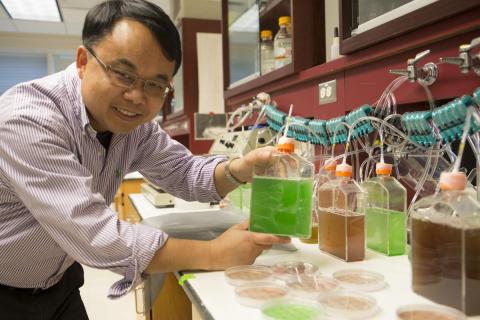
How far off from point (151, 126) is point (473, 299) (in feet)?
3.84

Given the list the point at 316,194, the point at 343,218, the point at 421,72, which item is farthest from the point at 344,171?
the point at 421,72

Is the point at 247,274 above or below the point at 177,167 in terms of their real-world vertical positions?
below

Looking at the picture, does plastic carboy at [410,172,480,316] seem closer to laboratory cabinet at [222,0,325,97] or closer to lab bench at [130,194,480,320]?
lab bench at [130,194,480,320]

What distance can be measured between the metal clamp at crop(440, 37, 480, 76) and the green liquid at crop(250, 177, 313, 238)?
16.8 inches

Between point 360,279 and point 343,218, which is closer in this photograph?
point 360,279

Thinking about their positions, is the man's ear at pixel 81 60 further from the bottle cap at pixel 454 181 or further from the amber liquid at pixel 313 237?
the bottle cap at pixel 454 181

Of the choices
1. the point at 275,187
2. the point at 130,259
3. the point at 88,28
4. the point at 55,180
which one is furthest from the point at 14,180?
the point at 275,187

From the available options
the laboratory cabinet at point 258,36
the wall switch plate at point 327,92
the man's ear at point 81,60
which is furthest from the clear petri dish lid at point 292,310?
the laboratory cabinet at point 258,36

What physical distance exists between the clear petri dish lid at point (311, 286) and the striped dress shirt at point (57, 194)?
1.04 feet

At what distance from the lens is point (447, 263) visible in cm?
75

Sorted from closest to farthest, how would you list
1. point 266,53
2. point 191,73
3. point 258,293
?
point 258,293 → point 266,53 → point 191,73

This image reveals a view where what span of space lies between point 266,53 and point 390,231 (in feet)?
4.26

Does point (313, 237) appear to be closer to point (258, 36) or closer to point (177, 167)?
point (177, 167)

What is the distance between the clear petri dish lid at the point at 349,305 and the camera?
2.35 ft
